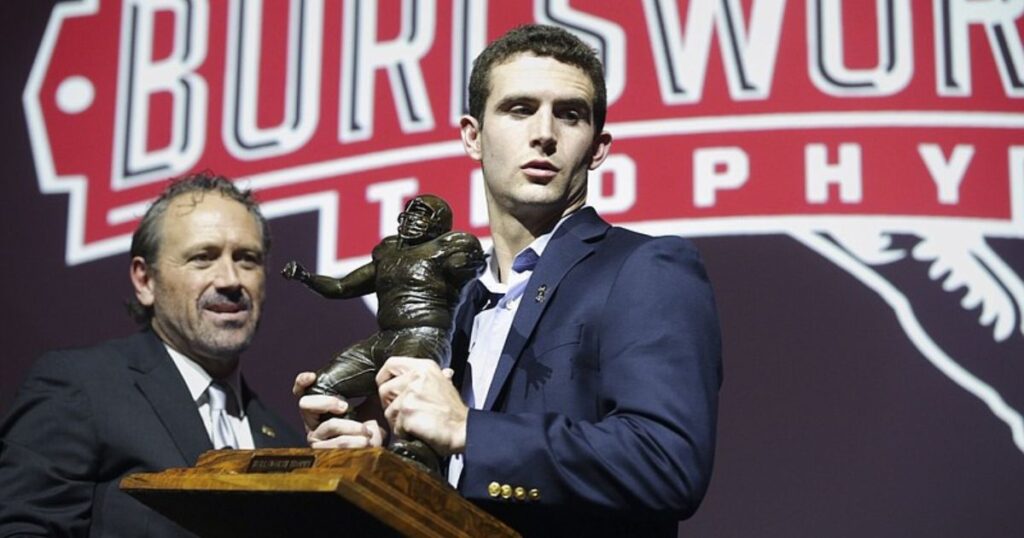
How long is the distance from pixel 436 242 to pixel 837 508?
1.56 meters

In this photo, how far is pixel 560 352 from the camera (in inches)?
61.7

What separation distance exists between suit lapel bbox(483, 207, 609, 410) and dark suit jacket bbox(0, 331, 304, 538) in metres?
1.27

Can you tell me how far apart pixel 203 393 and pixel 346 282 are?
143cm

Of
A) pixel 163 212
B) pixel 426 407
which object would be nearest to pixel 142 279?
pixel 163 212

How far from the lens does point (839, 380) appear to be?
2.89m

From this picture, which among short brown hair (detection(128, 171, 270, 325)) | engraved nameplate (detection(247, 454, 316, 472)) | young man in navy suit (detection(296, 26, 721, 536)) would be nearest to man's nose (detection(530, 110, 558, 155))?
young man in navy suit (detection(296, 26, 721, 536))

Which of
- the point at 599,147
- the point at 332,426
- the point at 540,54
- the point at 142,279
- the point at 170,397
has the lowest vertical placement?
the point at 170,397

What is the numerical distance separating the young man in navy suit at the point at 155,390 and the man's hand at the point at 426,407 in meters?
1.34

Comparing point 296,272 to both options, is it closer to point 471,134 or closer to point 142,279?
point 471,134

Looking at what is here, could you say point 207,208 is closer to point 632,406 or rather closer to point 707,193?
point 707,193

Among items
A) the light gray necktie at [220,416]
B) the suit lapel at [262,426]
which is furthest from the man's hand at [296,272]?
the suit lapel at [262,426]

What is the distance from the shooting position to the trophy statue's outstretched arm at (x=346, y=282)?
5.38ft

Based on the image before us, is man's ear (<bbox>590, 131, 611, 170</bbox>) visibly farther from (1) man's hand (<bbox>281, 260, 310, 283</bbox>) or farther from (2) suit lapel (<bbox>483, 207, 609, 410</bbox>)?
(1) man's hand (<bbox>281, 260, 310, 283</bbox>)

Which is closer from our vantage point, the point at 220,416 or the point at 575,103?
the point at 575,103
